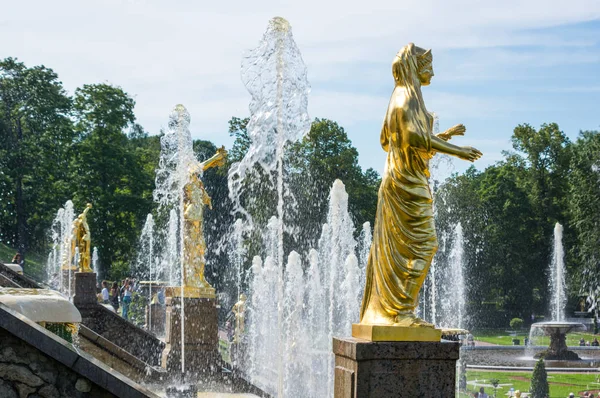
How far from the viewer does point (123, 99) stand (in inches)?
1911

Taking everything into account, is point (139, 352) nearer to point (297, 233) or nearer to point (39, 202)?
point (297, 233)

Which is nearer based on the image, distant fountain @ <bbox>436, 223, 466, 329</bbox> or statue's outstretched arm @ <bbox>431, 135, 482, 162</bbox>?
statue's outstretched arm @ <bbox>431, 135, 482, 162</bbox>

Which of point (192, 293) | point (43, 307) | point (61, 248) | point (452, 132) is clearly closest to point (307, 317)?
point (61, 248)

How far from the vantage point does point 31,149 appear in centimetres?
4909

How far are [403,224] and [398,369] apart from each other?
1.08m

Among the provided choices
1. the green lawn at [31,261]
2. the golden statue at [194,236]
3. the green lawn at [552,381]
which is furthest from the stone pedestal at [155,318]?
the green lawn at [31,261]

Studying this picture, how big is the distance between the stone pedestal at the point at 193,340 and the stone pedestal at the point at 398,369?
990 cm

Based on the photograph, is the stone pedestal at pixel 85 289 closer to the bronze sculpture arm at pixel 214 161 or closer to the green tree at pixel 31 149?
the bronze sculpture arm at pixel 214 161

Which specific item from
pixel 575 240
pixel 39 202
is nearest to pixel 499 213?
pixel 575 240

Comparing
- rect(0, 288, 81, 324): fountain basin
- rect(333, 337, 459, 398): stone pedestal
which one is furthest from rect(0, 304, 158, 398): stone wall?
rect(333, 337, 459, 398): stone pedestal

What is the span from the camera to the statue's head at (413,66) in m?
6.68

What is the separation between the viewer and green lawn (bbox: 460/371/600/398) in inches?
755

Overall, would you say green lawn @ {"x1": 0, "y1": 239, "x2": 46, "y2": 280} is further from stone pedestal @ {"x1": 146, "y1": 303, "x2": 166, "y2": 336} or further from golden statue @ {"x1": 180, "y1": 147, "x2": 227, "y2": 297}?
golden statue @ {"x1": 180, "y1": 147, "x2": 227, "y2": 297}

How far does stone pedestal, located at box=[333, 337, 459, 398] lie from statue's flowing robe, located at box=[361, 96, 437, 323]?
288 millimetres
